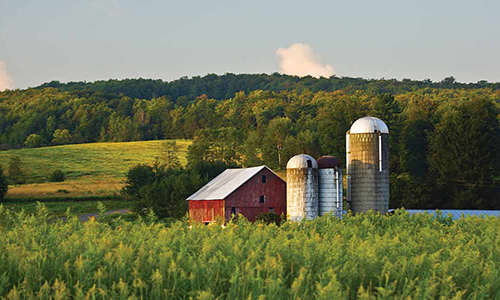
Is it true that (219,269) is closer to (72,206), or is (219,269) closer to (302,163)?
(302,163)

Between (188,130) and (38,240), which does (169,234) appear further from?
(188,130)

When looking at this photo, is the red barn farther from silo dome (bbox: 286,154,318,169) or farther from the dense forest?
the dense forest

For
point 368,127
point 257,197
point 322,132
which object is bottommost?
point 257,197

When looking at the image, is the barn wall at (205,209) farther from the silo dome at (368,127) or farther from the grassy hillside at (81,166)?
the grassy hillside at (81,166)

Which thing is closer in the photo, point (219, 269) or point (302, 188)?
point (219, 269)

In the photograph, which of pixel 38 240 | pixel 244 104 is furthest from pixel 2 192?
pixel 244 104

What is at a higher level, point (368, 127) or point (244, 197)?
point (368, 127)

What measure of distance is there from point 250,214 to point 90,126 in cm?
12494

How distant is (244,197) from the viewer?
215ft

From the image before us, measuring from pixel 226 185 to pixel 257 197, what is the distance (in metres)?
3.19

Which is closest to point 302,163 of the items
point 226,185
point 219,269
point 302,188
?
point 302,188

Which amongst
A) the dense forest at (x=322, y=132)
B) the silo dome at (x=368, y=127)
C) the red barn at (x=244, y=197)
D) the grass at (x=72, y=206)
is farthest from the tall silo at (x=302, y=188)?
the grass at (x=72, y=206)

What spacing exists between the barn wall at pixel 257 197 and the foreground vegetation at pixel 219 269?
4795 cm

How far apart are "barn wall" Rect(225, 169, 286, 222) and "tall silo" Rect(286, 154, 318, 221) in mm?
12301
